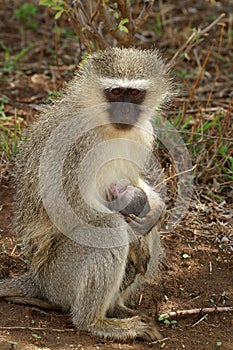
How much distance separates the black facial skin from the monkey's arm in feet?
2.38

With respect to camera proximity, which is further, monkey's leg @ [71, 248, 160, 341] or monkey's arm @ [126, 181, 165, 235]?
monkey's arm @ [126, 181, 165, 235]

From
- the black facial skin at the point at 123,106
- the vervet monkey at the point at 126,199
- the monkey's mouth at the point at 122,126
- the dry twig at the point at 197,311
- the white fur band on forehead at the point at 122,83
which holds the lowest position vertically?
the dry twig at the point at 197,311

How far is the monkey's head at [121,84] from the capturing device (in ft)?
15.7

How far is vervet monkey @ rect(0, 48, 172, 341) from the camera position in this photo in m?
4.65

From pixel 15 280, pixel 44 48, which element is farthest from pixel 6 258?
pixel 44 48

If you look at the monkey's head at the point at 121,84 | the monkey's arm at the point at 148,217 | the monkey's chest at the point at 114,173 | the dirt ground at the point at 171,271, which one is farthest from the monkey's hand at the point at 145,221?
A: the monkey's head at the point at 121,84

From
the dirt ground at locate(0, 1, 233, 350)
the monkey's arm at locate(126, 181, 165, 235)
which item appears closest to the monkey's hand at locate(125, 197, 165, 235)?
the monkey's arm at locate(126, 181, 165, 235)

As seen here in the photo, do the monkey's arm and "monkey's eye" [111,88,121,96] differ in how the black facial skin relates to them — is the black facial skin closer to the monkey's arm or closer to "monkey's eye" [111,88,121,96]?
"monkey's eye" [111,88,121,96]

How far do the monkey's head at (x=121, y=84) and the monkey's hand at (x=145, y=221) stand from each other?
72cm

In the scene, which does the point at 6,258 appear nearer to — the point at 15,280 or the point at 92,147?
the point at 15,280

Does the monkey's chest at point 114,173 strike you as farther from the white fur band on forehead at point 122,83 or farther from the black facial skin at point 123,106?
the white fur band on forehead at point 122,83

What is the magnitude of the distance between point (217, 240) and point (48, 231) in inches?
72.6

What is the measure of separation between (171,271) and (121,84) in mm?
1812

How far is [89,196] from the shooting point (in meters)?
4.79
